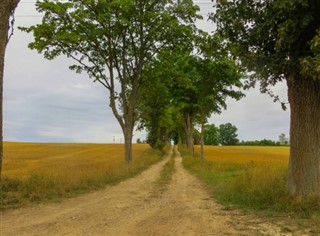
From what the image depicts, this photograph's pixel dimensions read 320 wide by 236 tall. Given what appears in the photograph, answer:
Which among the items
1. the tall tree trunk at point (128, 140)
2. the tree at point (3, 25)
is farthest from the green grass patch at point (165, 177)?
the tree at point (3, 25)

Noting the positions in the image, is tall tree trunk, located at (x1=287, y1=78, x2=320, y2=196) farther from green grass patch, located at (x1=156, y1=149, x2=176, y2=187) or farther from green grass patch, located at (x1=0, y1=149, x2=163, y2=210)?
green grass patch, located at (x1=156, y1=149, x2=176, y2=187)

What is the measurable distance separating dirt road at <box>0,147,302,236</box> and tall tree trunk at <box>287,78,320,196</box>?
1920mm

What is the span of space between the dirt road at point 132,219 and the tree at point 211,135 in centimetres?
12388

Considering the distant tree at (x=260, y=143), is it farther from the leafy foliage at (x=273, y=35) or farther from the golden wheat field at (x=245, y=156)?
the leafy foliage at (x=273, y=35)

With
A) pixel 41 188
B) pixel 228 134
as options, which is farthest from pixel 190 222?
pixel 228 134

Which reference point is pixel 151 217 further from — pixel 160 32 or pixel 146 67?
pixel 146 67

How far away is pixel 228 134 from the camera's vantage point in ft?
572

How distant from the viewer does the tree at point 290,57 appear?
346 inches

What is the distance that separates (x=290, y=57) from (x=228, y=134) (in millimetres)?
167896

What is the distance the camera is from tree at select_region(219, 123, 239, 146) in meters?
174

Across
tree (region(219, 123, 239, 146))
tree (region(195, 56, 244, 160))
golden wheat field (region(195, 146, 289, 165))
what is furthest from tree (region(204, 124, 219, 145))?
tree (region(195, 56, 244, 160))

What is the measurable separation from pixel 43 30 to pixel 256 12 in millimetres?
17528

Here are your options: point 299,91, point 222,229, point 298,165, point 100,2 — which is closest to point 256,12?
point 299,91

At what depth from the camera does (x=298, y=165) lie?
9.74 meters
